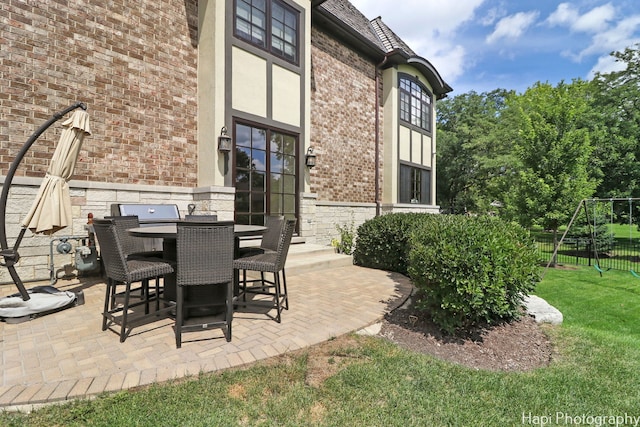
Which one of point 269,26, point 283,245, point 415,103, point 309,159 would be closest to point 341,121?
point 309,159

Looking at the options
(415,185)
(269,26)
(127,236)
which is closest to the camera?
(127,236)

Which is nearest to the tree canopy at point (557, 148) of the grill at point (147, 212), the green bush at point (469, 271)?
the green bush at point (469, 271)

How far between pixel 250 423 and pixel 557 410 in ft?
6.70

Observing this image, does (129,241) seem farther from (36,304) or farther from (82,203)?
(82,203)

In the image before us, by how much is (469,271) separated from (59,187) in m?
4.76

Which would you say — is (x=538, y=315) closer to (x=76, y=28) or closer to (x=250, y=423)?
(x=250, y=423)

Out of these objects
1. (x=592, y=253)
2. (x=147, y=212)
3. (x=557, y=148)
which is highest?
(x=557, y=148)

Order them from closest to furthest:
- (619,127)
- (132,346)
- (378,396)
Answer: (378,396), (132,346), (619,127)

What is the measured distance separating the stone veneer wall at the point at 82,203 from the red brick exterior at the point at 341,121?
139 inches

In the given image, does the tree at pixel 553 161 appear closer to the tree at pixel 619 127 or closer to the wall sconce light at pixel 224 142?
the tree at pixel 619 127

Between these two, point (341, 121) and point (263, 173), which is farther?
point (341, 121)

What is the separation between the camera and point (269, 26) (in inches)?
291

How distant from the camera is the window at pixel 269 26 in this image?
22.8 feet

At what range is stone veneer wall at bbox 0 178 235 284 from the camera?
15.5 ft
